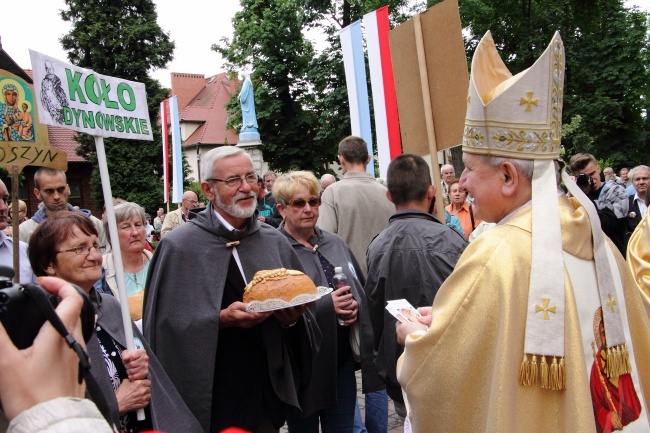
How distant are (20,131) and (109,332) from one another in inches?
61.0

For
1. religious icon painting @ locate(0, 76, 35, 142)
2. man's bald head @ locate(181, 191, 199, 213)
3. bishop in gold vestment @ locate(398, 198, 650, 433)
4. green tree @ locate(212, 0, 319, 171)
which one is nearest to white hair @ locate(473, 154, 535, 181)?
bishop in gold vestment @ locate(398, 198, 650, 433)

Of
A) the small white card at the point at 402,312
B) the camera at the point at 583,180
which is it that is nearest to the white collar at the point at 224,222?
the small white card at the point at 402,312

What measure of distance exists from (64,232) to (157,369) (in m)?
0.79

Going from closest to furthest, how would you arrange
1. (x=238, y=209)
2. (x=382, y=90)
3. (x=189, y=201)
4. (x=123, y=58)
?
(x=238, y=209)
(x=382, y=90)
(x=189, y=201)
(x=123, y=58)

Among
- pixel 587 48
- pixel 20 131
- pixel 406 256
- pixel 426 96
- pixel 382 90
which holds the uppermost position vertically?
pixel 587 48

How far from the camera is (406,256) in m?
3.87

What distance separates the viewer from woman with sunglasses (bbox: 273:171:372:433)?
13.6 feet

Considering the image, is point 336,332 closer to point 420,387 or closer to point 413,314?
point 413,314

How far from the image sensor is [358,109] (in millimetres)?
7789

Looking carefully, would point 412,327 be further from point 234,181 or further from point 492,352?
point 234,181

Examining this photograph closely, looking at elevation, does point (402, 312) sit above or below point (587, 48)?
below

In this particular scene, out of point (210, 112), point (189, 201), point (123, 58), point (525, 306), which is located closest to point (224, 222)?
point (525, 306)

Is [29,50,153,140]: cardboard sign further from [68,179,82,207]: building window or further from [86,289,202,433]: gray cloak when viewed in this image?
[68,179,82,207]: building window

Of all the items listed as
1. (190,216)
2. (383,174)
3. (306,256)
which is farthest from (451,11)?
(190,216)
